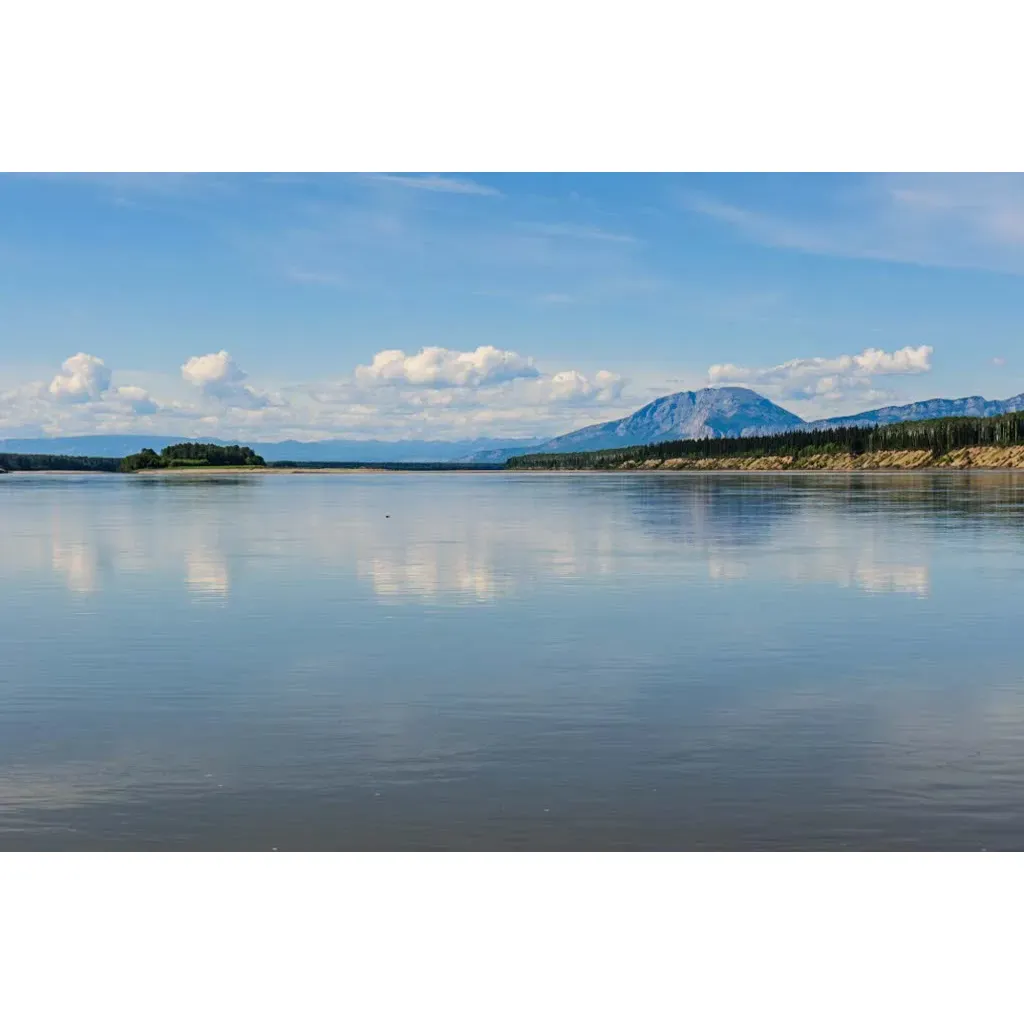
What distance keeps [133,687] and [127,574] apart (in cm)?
2137

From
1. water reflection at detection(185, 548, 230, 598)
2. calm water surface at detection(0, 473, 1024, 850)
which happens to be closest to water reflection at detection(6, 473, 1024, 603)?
water reflection at detection(185, 548, 230, 598)

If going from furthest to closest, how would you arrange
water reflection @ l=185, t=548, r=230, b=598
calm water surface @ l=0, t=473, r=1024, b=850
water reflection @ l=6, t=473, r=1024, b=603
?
1. water reflection @ l=6, t=473, r=1024, b=603
2. water reflection @ l=185, t=548, r=230, b=598
3. calm water surface @ l=0, t=473, r=1024, b=850

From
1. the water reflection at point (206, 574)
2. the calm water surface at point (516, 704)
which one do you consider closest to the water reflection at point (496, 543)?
the water reflection at point (206, 574)

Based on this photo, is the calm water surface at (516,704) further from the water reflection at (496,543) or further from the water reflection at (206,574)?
the water reflection at (496,543)

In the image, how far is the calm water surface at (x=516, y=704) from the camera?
12.8 meters

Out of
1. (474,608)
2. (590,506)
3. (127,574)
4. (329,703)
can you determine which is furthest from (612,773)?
(590,506)

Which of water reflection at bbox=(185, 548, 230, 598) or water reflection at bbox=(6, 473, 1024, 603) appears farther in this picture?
water reflection at bbox=(6, 473, 1024, 603)

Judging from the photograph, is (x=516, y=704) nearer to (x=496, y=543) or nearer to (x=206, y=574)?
(x=206, y=574)

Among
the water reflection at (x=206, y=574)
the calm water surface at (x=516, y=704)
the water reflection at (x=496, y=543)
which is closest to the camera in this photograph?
the calm water surface at (x=516, y=704)

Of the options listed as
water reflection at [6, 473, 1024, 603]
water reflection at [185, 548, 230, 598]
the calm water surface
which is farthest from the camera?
water reflection at [6, 473, 1024, 603]

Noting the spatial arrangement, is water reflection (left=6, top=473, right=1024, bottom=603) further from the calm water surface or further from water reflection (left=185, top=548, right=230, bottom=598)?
the calm water surface

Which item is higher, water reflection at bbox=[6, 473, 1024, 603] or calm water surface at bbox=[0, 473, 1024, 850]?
water reflection at bbox=[6, 473, 1024, 603]

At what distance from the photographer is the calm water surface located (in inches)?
505

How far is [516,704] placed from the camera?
1902 cm
